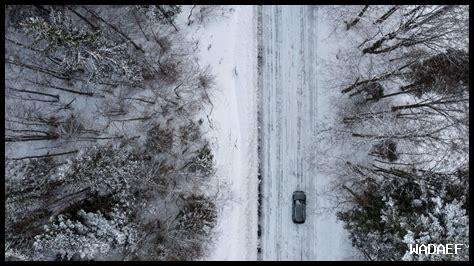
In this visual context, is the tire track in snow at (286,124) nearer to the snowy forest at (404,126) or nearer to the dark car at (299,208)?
the dark car at (299,208)

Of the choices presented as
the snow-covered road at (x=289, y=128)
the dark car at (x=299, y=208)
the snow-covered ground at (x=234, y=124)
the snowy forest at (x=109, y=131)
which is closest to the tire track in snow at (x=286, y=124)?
the snow-covered road at (x=289, y=128)

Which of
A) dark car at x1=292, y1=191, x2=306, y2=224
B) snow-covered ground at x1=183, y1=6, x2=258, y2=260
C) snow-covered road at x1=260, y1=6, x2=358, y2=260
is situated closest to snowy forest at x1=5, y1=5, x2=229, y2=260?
snow-covered ground at x1=183, y1=6, x2=258, y2=260

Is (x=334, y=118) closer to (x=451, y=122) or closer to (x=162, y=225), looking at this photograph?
(x=451, y=122)

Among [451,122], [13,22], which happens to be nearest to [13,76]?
[13,22]

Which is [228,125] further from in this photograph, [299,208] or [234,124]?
[299,208]

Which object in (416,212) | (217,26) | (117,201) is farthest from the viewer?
(217,26)

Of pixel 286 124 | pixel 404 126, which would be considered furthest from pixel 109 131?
pixel 404 126
